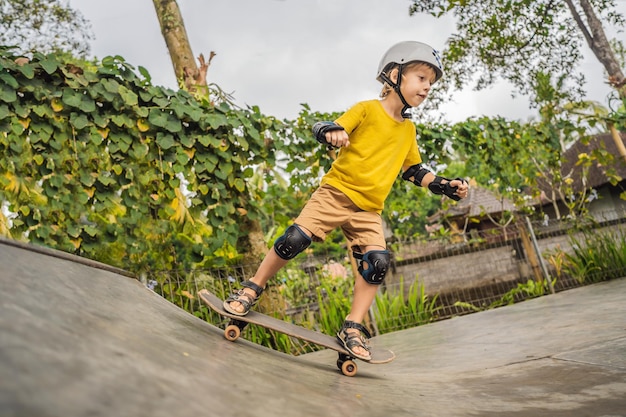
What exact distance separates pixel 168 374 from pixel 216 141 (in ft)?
9.98

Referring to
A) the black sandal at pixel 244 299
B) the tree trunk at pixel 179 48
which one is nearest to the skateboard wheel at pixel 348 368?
the black sandal at pixel 244 299

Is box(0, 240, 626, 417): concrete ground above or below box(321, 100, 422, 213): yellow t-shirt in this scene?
below

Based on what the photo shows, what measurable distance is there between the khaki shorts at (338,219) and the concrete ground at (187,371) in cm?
65

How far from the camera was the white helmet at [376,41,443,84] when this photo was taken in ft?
7.47

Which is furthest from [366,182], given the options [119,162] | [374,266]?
[119,162]

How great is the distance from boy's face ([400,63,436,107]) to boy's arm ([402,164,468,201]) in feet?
1.49

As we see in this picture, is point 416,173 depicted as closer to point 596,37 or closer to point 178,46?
point 178,46

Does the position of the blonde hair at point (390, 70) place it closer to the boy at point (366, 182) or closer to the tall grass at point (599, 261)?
the boy at point (366, 182)

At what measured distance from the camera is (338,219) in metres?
2.28

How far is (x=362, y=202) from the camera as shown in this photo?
2293 mm

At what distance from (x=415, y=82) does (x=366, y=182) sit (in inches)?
21.6

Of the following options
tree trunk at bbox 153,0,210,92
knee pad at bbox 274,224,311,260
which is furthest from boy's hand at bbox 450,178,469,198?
tree trunk at bbox 153,0,210,92

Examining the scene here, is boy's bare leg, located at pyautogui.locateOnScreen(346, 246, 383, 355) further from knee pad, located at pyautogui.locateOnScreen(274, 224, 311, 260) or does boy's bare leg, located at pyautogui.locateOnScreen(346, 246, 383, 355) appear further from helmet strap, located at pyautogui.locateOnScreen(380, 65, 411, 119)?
Answer: helmet strap, located at pyautogui.locateOnScreen(380, 65, 411, 119)

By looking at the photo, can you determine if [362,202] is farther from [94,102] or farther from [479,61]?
[479,61]
